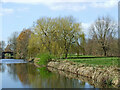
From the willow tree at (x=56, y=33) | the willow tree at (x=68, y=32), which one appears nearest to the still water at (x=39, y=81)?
the willow tree at (x=56, y=33)

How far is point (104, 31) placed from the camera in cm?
3438

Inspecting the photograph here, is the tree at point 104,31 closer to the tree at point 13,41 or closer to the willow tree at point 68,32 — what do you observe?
the willow tree at point 68,32

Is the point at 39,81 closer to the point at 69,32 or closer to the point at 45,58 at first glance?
the point at 45,58

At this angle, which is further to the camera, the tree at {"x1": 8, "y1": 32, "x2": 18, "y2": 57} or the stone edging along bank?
the tree at {"x1": 8, "y1": 32, "x2": 18, "y2": 57}

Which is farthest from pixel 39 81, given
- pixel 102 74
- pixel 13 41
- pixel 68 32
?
pixel 13 41

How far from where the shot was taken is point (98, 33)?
3506 cm

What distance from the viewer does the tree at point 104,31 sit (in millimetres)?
33625

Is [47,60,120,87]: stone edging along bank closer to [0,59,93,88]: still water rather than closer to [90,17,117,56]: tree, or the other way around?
[0,59,93,88]: still water

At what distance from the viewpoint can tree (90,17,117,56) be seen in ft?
110

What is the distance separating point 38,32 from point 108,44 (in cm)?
1379

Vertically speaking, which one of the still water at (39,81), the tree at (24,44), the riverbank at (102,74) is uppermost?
the tree at (24,44)

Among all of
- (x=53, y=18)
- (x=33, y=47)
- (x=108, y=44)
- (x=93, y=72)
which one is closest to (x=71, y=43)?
(x=53, y=18)

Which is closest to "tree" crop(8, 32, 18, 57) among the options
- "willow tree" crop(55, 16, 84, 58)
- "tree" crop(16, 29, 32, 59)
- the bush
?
"tree" crop(16, 29, 32, 59)

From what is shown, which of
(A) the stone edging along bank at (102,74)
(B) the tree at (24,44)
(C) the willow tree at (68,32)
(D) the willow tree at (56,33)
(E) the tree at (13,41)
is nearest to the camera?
(A) the stone edging along bank at (102,74)
